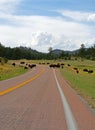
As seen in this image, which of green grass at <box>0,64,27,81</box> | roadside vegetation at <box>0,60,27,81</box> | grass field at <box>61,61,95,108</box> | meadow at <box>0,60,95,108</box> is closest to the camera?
grass field at <box>61,61,95,108</box>

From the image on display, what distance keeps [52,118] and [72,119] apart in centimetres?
58

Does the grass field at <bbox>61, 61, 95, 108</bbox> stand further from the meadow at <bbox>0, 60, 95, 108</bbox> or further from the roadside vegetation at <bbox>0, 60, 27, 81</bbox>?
the roadside vegetation at <bbox>0, 60, 27, 81</bbox>

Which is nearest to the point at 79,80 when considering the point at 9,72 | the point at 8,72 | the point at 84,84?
the point at 84,84

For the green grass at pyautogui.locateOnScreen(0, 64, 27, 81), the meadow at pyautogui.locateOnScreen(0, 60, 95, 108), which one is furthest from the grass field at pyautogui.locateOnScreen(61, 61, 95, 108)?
the green grass at pyautogui.locateOnScreen(0, 64, 27, 81)

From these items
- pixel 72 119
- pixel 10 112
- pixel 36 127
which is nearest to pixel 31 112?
pixel 10 112

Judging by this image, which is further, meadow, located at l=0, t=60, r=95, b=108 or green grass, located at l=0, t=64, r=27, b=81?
green grass, located at l=0, t=64, r=27, b=81

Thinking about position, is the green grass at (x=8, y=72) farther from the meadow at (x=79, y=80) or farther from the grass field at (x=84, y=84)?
the grass field at (x=84, y=84)

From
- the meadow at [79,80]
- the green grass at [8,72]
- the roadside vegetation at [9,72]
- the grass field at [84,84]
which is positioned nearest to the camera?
the grass field at [84,84]

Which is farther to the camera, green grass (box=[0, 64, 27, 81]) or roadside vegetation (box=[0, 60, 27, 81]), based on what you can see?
roadside vegetation (box=[0, 60, 27, 81])

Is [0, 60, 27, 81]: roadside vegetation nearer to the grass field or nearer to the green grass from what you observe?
the green grass

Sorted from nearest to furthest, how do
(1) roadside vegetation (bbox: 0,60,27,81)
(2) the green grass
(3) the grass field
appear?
(3) the grass field → (2) the green grass → (1) roadside vegetation (bbox: 0,60,27,81)

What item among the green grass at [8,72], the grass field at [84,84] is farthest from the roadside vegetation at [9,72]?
the grass field at [84,84]

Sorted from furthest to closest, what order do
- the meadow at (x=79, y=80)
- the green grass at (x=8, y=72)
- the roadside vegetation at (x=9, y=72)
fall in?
1. the roadside vegetation at (x=9, y=72)
2. the green grass at (x=8, y=72)
3. the meadow at (x=79, y=80)

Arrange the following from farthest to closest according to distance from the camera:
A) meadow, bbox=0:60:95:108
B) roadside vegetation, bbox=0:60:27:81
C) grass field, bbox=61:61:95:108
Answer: roadside vegetation, bbox=0:60:27:81 < meadow, bbox=0:60:95:108 < grass field, bbox=61:61:95:108
